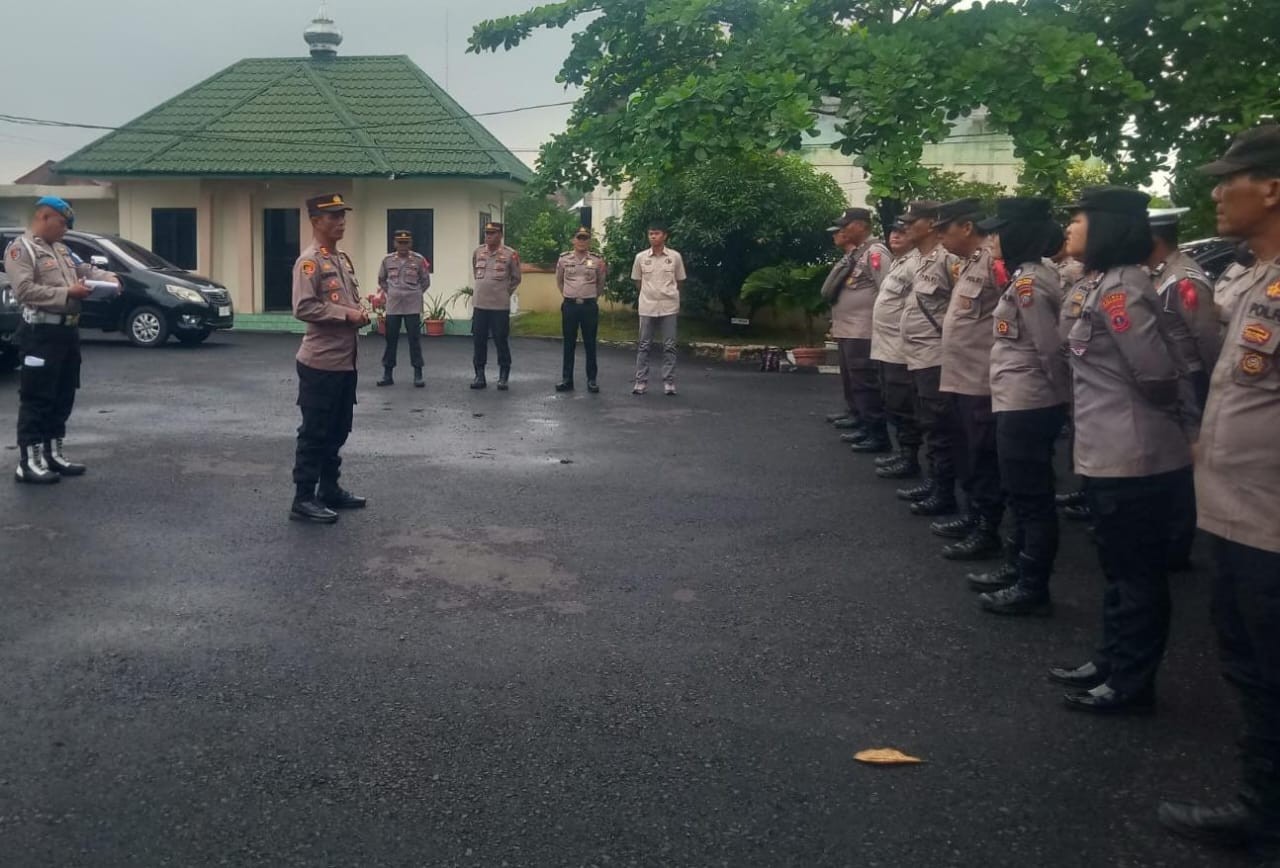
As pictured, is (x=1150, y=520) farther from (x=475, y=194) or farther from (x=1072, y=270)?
(x=475, y=194)

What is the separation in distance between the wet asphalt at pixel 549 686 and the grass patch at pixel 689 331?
39.3 ft

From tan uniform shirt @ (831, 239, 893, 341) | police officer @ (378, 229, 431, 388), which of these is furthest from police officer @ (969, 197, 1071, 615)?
police officer @ (378, 229, 431, 388)

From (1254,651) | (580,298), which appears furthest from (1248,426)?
(580,298)

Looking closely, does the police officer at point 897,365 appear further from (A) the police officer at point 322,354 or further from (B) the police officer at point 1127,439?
(B) the police officer at point 1127,439

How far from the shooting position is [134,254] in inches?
771

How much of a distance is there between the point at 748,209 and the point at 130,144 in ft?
43.2

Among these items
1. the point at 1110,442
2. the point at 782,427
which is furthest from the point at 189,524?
the point at 782,427

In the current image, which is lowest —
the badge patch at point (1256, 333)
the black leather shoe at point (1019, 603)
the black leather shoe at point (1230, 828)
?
the black leather shoe at point (1230, 828)

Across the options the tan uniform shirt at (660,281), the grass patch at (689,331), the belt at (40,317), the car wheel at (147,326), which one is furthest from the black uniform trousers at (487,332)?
the car wheel at (147,326)

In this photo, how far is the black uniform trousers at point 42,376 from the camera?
8133 mm

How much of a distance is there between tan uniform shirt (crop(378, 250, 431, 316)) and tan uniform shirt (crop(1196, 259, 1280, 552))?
1159 cm

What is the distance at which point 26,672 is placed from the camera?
4699mm

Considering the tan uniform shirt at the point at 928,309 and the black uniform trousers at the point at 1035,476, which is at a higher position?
the tan uniform shirt at the point at 928,309

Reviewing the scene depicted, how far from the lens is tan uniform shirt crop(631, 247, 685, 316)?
534 inches
